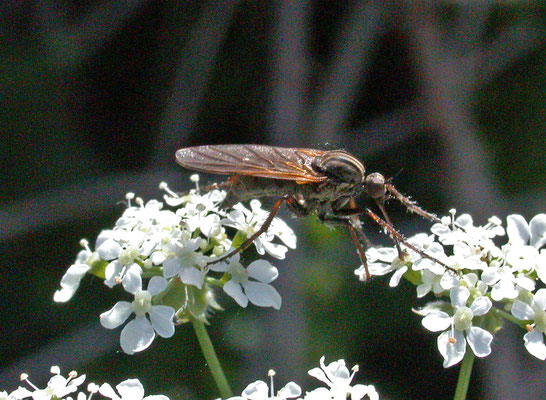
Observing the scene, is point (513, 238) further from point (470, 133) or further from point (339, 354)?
point (470, 133)

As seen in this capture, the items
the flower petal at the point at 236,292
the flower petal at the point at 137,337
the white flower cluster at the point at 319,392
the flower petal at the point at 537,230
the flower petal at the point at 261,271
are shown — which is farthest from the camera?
the flower petal at the point at 537,230

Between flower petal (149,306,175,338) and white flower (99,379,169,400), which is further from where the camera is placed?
flower petal (149,306,175,338)

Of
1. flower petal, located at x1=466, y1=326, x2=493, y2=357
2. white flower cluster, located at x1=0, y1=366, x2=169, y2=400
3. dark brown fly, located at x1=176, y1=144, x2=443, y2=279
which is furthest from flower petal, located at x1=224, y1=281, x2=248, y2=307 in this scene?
flower petal, located at x1=466, y1=326, x2=493, y2=357

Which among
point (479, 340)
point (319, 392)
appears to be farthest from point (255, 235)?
point (479, 340)

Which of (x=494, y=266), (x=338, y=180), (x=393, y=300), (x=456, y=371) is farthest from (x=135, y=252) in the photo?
(x=456, y=371)

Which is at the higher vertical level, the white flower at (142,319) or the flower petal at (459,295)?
the white flower at (142,319)

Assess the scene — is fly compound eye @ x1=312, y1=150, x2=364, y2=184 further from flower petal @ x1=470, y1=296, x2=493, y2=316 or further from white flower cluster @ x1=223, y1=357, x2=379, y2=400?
white flower cluster @ x1=223, y1=357, x2=379, y2=400

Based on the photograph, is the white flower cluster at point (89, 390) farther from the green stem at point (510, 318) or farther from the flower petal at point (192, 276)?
the green stem at point (510, 318)

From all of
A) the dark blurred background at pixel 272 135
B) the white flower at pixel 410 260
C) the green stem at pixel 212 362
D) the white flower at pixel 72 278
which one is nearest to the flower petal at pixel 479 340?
the white flower at pixel 410 260
